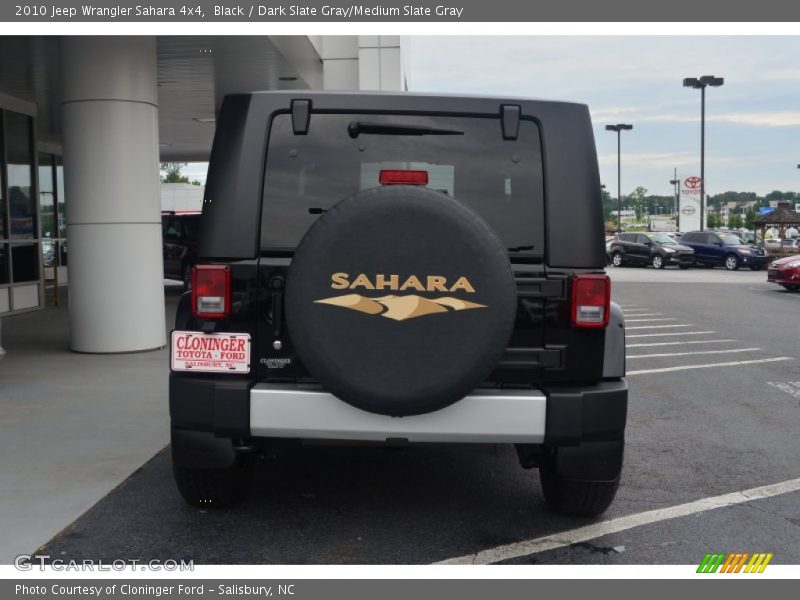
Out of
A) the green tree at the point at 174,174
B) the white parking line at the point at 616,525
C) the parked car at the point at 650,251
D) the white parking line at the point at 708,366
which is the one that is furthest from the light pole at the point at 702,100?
the green tree at the point at 174,174

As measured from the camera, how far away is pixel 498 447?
6.12 meters

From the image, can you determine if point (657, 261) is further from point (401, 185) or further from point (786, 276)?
point (401, 185)

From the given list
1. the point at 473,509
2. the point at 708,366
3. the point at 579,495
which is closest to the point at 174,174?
the point at 708,366

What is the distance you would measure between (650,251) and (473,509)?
31.9 meters

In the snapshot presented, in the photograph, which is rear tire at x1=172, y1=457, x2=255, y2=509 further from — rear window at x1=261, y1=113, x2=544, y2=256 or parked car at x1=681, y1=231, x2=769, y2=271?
parked car at x1=681, y1=231, x2=769, y2=271

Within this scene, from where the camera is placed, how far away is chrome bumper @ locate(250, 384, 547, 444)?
388 centimetres

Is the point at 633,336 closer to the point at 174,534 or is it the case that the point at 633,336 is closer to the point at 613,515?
the point at 613,515

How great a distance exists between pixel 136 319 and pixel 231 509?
6100mm

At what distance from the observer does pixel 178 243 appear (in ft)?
66.4

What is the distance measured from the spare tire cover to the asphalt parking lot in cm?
90

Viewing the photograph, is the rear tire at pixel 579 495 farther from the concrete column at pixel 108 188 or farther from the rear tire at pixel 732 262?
the rear tire at pixel 732 262

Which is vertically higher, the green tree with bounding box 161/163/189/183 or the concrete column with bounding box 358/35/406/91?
the green tree with bounding box 161/163/189/183

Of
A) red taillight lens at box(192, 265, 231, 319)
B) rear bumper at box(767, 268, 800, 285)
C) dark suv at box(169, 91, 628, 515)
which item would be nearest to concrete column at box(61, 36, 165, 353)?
dark suv at box(169, 91, 628, 515)

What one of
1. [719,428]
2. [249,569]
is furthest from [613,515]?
[719,428]
